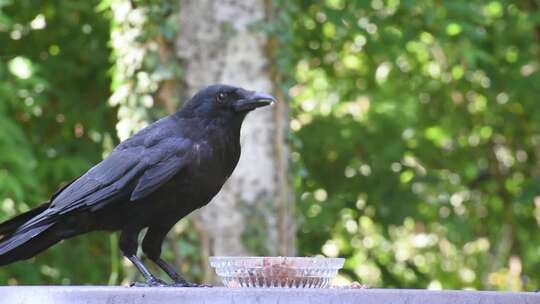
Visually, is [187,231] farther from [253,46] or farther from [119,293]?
[119,293]

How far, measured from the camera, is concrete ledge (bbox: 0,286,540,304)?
10.0 ft

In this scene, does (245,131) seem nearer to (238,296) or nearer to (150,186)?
(150,186)

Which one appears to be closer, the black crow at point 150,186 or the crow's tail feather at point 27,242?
the crow's tail feather at point 27,242

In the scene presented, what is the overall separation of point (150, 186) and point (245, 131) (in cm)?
226

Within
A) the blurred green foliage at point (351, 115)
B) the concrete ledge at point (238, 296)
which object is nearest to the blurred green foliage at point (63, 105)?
the blurred green foliage at point (351, 115)

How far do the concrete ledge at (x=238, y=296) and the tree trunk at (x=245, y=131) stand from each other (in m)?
3.45

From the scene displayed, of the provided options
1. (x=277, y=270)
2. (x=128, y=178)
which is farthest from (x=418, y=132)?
(x=277, y=270)

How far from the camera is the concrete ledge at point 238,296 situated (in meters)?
3.05

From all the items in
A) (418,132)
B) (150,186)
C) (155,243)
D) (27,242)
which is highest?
(150,186)

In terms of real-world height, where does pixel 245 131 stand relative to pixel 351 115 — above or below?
above

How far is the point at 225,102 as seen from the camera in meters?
4.93

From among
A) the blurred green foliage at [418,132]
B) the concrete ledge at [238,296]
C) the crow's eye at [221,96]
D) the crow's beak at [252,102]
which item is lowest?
the blurred green foliage at [418,132]

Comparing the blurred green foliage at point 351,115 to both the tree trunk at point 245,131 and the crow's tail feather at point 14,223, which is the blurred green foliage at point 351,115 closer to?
the tree trunk at point 245,131

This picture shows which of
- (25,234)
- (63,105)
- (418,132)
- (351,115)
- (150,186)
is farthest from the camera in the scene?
(418,132)
